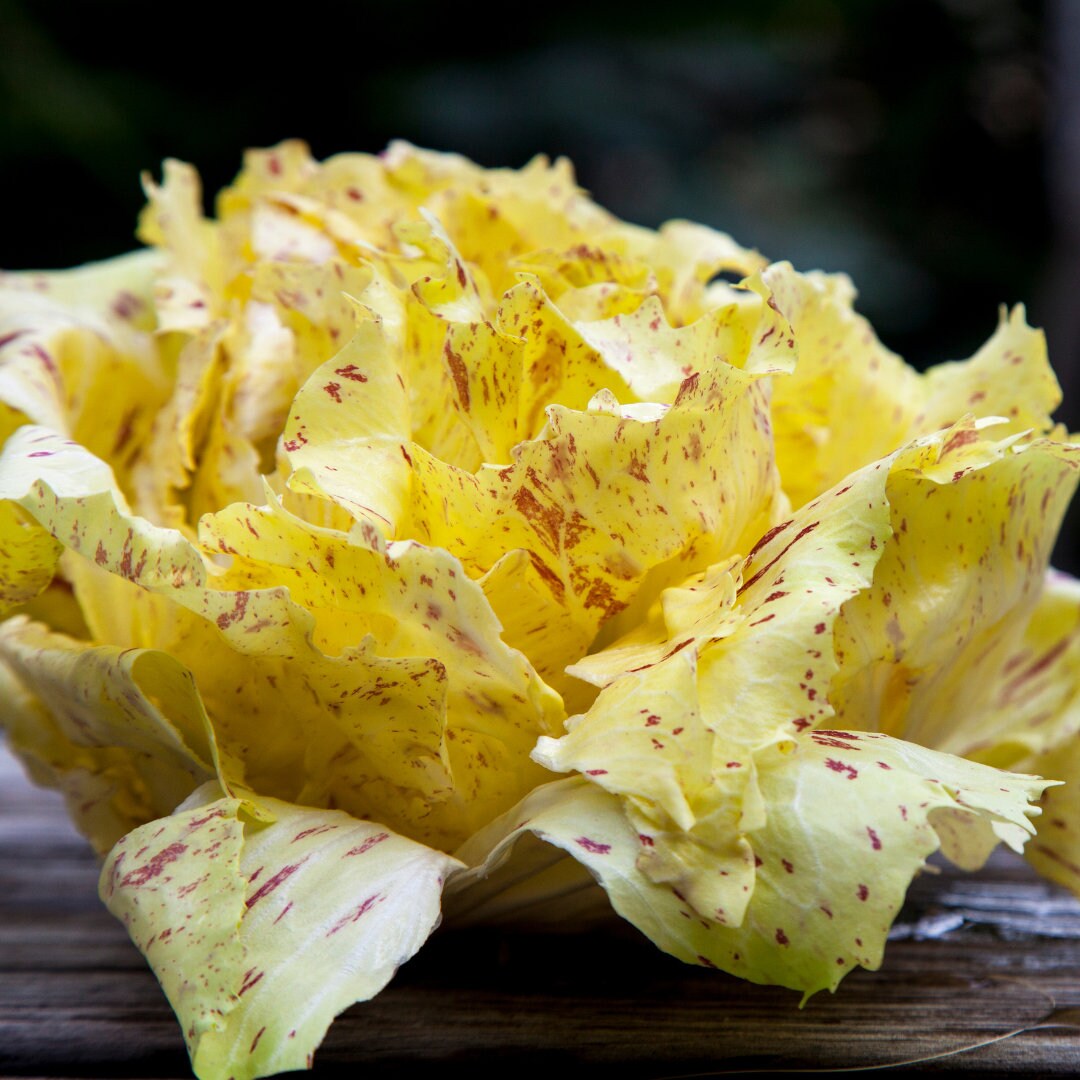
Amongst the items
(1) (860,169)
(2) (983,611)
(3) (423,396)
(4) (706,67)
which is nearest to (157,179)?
(4) (706,67)

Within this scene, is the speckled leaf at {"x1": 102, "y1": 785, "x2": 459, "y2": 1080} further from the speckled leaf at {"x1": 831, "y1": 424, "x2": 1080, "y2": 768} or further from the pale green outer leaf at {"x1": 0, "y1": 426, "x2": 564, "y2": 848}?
the speckled leaf at {"x1": 831, "y1": 424, "x2": 1080, "y2": 768}

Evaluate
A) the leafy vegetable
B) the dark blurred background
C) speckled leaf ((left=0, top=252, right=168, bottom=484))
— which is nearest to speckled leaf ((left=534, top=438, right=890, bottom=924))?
the leafy vegetable

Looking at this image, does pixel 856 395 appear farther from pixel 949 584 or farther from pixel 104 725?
pixel 104 725

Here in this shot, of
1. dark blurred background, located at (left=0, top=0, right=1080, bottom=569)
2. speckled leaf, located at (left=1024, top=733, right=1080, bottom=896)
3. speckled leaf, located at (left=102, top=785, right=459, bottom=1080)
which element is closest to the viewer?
speckled leaf, located at (left=102, top=785, right=459, bottom=1080)

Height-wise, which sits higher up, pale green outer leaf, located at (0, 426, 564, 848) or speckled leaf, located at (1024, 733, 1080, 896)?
pale green outer leaf, located at (0, 426, 564, 848)

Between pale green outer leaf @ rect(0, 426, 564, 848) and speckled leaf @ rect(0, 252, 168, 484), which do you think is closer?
pale green outer leaf @ rect(0, 426, 564, 848)

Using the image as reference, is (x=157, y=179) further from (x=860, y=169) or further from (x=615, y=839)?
(x=615, y=839)

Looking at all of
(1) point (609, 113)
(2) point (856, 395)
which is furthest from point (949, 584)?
(1) point (609, 113)

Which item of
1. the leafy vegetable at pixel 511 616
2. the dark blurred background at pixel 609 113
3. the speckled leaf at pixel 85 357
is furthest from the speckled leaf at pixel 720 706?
the dark blurred background at pixel 609 113

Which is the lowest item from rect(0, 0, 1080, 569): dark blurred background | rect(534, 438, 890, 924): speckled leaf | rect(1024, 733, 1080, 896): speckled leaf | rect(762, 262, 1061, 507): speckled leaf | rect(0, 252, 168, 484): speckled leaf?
rect(1024, 733, 1080, 896): speckled leaf
